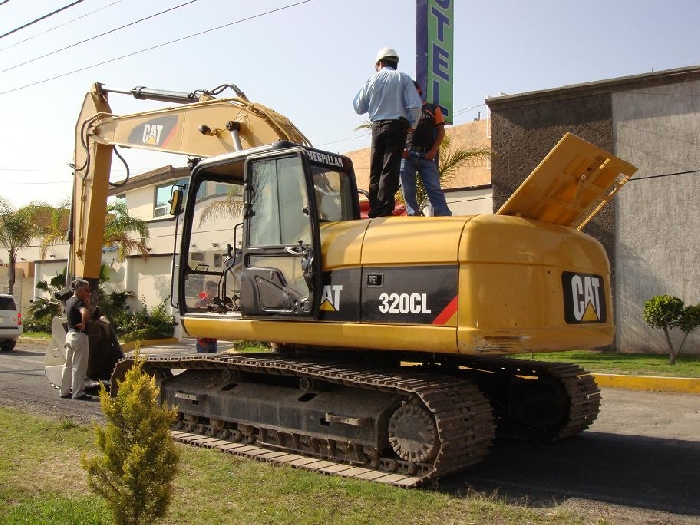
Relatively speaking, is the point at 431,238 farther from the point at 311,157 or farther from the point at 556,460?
the point at 556,460

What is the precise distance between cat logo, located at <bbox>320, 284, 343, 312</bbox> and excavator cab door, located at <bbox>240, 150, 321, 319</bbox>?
0.21 ft

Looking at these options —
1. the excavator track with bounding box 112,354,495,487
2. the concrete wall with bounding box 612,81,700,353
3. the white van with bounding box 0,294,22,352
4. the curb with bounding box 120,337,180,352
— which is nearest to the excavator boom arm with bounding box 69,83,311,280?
the excavator track with bounding box 112,354,495,487

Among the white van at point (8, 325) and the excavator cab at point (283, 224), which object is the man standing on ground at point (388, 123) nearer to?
the excavator cab at point (283, 224)

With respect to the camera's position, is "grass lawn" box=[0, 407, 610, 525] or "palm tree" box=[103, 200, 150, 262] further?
"palm tree" box=[103, 200, 150, 262]

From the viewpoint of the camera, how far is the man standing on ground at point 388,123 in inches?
270

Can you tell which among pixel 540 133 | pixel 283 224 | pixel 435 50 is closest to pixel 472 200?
pixel 540 133

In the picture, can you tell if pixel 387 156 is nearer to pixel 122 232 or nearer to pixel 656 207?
pixel 656 207

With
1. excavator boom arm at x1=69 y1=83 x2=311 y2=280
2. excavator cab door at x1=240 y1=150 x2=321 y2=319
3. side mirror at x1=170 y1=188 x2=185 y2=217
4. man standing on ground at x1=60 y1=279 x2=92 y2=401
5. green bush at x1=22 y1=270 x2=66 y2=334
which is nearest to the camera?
excavator cab door at x1=240 y1=150 x2=321 y2=319

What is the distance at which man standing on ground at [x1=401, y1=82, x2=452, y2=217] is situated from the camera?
24.5 ft

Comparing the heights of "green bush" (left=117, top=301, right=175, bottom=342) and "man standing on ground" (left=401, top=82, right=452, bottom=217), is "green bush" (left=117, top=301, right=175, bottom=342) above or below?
below

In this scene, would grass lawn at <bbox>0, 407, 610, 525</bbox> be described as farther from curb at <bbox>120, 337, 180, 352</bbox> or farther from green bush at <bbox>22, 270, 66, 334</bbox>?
green bush at <bbox>22, 270, 66, 334</bbox>

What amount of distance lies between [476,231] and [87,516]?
332cm

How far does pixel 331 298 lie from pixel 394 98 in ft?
6.64

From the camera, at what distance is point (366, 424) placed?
6.07 metres
